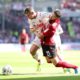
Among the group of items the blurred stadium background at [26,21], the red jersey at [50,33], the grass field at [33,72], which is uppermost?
the blurred stadium background at [26,21]

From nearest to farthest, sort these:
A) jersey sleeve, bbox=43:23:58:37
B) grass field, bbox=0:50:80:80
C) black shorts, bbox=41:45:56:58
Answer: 1. grass field, bbox=0:50:80:80
2. jersey sleeve, bbox=43:23:58:37
3. black shorts, bbox=41:45:56:58

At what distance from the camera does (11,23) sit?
36.6 m

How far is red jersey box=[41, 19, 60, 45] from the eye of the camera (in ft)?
30.0

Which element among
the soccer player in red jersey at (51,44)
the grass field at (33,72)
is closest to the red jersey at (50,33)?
the soccer player in red jersey at (51,44)

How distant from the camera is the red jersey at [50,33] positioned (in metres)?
9.15

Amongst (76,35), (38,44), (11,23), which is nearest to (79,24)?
(76,35)

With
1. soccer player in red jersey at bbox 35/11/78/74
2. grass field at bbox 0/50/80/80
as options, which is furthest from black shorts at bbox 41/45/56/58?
grass field at bbox 0/50/80/80

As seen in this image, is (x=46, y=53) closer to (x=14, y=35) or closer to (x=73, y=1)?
(x=14, y=35)

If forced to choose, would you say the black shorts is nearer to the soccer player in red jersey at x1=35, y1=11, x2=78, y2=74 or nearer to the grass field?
the soccer player in red jersey at x1=35, y1=11, x2=78, y2=74

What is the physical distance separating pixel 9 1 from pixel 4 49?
24.1ft

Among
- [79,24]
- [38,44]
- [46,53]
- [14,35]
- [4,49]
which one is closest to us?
[46,53]

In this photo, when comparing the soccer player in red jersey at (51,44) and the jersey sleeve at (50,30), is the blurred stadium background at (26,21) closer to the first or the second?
the soccer player in red jersey at (51,44)

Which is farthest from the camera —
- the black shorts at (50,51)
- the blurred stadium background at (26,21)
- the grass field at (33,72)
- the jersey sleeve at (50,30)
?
the blurred stadium background at (26,21)

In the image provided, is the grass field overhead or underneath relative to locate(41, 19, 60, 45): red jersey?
underneath
